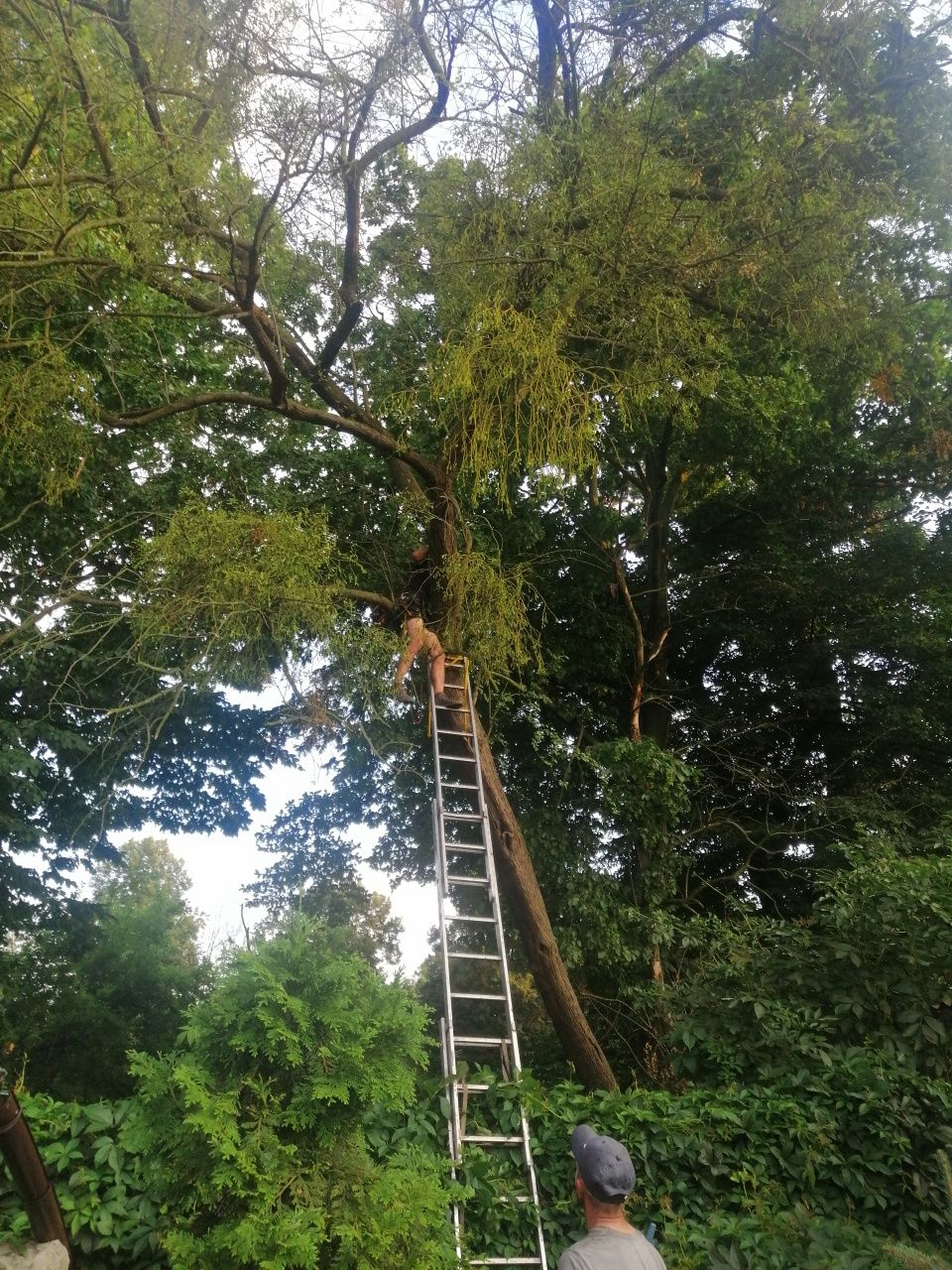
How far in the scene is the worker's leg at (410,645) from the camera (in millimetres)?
6246

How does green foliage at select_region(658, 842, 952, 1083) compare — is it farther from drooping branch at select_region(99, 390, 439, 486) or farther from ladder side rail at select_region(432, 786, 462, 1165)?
drooping branch at select_region(99, 390, 439, 486)

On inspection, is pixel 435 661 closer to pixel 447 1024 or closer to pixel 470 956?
pixel 470 956

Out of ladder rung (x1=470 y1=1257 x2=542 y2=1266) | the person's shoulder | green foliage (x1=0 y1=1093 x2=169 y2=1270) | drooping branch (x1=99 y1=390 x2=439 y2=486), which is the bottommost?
ladder rung (x1=470 y1=1257 x2=542 y2=1266)

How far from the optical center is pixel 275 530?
5824 mm

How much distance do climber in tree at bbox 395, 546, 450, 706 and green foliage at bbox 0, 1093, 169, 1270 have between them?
3232 millimetres

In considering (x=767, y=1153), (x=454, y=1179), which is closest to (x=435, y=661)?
(x=454, y=1179)

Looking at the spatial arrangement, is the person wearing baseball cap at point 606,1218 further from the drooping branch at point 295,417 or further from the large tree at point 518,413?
the drooping branch at point 295,417

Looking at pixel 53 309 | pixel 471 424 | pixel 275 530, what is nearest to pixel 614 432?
pixel 471 424

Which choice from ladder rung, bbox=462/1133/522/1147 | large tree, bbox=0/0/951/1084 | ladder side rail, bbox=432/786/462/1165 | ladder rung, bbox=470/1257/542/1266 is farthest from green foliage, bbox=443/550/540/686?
ladder rung, bbox=470/1257/542/1266

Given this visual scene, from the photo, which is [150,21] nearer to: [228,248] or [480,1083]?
[228,248]

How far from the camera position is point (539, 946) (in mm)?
6379

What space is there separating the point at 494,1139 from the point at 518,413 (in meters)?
3.67

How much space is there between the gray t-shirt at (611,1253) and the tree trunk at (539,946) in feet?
12.4

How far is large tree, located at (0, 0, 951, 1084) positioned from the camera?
521cm
